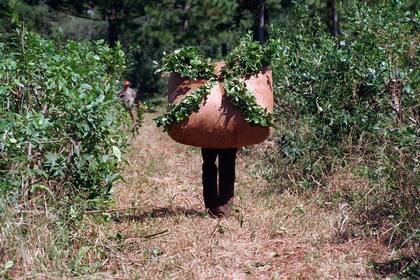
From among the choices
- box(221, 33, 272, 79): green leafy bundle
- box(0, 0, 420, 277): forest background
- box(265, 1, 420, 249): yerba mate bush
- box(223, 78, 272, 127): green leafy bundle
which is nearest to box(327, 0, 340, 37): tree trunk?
box(0, 0, 420, 277): forest background

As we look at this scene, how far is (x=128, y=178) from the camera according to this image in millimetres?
6793

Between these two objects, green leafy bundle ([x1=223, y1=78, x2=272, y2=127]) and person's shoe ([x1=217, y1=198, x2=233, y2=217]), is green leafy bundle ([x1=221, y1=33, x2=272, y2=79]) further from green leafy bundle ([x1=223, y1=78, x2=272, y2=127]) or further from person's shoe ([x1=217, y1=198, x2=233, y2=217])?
person's shoe ([x1=217, y1=198, x2=233, y2=217])

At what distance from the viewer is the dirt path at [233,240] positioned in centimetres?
402

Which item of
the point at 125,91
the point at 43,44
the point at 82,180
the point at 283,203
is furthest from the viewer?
the point at 125,91

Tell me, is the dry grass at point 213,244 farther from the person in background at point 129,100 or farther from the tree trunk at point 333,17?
the tree trunk at point 333,17

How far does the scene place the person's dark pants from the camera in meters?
5.20

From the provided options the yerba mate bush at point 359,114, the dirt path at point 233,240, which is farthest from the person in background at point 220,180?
the yerba mate bush at point 359,114

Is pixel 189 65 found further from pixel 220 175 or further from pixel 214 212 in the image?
pixel 214 212

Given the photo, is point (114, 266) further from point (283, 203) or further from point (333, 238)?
point (283, 203)

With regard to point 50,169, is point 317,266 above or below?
below

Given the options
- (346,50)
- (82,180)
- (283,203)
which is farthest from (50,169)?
(346,50)

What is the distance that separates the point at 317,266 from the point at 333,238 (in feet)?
1.83

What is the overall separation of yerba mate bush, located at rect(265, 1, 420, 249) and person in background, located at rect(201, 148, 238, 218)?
3.04ft

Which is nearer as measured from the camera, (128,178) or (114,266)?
(114,266)
